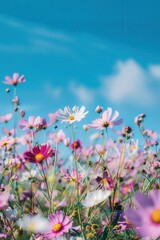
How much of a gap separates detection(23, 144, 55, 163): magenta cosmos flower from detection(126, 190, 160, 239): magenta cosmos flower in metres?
0.49

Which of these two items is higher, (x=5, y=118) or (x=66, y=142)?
(x=5, y=118)

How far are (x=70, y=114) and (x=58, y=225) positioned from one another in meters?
0.36

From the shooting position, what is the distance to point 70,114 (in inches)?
47.1

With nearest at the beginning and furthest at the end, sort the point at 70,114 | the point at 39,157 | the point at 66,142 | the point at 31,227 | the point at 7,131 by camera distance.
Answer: the point at 31,227 → the point at 39,157 → the point at 70,114 → the point at 66,142 → the point at 7,131

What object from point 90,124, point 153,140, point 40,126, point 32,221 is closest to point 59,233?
point 32,221

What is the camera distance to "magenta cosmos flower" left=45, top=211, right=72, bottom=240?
0.95m

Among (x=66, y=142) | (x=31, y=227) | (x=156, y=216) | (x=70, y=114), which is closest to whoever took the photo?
(x=156, y=216)

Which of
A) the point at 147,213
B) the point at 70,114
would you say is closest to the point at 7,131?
the point at 70,114

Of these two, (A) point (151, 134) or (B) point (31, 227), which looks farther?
(A) point (151, 134)

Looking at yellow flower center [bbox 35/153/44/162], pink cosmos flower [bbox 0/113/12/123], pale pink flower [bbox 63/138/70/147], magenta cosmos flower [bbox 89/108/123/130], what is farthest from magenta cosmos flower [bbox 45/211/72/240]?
pink cosmos flower [bbox 0/113/12/123]

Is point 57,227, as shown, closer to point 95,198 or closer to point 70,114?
point 95,198

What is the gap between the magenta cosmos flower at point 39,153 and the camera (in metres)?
1.08

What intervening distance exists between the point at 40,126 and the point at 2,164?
16.6 inches

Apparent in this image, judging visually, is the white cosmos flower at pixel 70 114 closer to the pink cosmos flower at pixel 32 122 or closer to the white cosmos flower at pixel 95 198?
the pink cosmos flower at pixel 32 122
